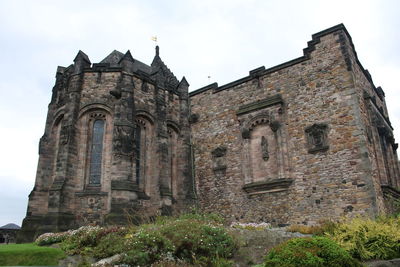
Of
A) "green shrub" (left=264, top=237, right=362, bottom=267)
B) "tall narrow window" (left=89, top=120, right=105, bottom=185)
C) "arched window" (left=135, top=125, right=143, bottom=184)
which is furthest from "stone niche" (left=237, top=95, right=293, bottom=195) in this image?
"green shrub" (left=264, top=237, right=362, bottom=267)

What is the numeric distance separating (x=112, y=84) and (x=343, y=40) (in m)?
10.8

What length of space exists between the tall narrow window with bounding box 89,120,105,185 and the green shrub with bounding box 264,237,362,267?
35.4 feet

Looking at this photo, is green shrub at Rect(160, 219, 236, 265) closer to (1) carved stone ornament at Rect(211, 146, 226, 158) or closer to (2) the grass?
(2) the grass

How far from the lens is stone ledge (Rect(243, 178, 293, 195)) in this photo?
Answer: 15.1 m

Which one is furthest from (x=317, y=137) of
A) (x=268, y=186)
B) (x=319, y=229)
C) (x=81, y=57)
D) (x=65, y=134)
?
(x=81, y=57)

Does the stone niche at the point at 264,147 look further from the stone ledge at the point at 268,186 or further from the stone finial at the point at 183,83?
the stone finial at the point at 183,83

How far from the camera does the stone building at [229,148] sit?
14.2 meters

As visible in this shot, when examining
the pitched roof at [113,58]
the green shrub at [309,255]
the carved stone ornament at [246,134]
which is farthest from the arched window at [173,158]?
the green shrub at [309,255]

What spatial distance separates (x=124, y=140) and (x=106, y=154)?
4.35 ft

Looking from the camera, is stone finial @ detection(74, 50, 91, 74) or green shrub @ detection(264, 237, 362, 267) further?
stone finial @ detection(74, 50, 91, 74)

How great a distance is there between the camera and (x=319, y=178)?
1431 centimetres

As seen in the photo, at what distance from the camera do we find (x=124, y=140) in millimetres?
15492

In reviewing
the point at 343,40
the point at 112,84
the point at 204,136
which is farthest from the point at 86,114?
the point at 343,40

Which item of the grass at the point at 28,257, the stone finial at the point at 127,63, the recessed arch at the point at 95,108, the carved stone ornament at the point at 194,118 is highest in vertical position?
the stone finial at the point at 127,63
